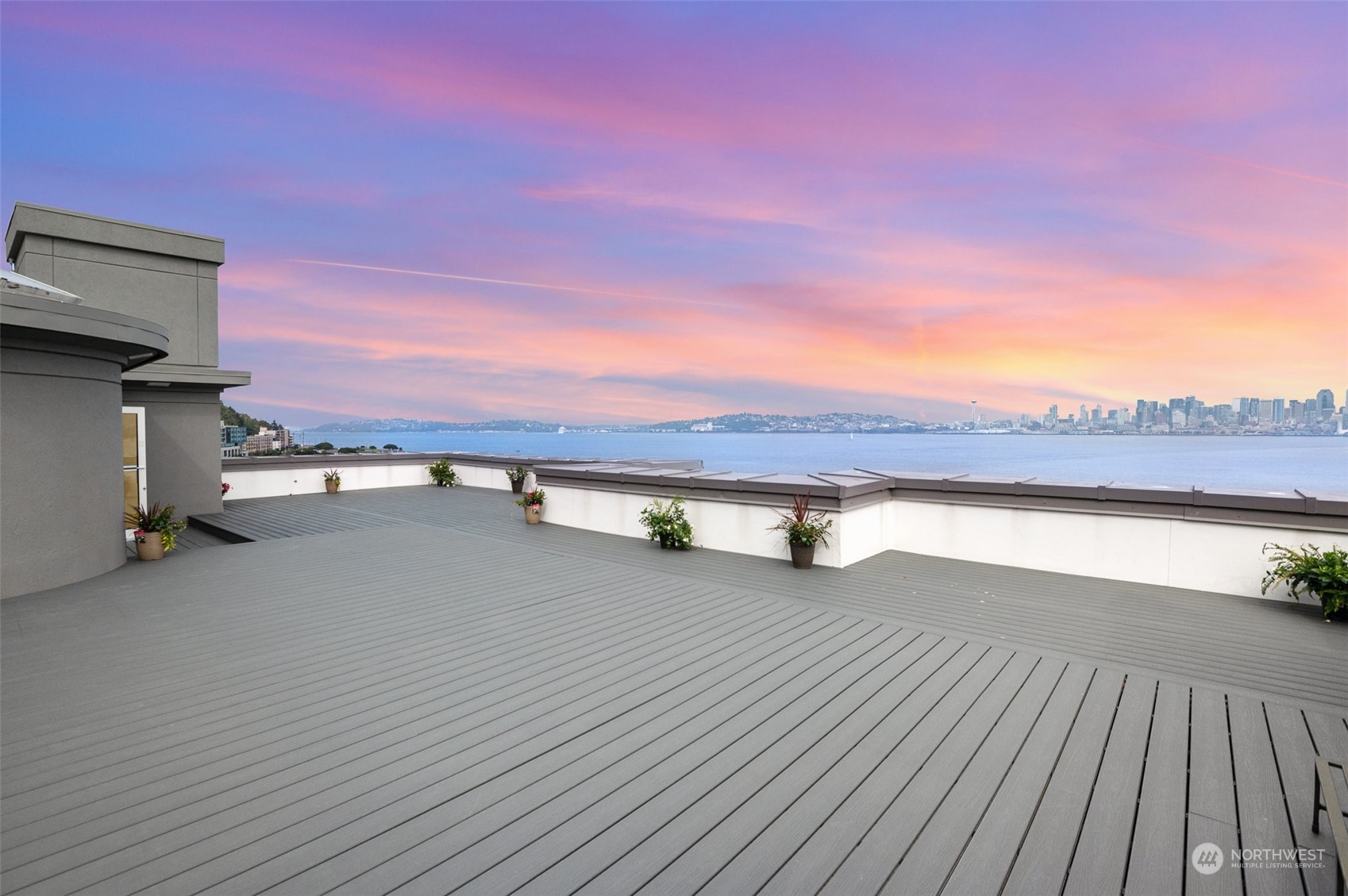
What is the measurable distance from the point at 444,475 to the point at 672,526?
10.2m

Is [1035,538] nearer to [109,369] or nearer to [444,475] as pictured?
[109,369]

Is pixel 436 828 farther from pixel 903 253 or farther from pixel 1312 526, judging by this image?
pixel 903 253

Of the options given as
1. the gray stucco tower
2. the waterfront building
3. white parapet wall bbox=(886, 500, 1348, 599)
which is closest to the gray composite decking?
white parapet wall bbox=(886, 500, 1348, 599)

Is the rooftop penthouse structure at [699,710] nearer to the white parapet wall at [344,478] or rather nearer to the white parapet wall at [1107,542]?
the white parapet wall at [1107,542]

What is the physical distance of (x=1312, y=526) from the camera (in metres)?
5.09

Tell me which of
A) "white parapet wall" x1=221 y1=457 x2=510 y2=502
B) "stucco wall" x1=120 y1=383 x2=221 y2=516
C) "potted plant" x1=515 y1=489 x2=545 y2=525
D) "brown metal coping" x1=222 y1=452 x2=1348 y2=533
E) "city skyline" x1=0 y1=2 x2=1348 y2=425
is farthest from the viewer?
"white parapet wall" x1=221 y1=457 x2=510 y2=502

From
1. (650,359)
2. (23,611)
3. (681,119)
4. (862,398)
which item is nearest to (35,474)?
(23,611)

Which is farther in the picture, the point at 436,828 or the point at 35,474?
the point at 35,474

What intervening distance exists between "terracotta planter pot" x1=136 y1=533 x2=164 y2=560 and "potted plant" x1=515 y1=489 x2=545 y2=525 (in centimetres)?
464

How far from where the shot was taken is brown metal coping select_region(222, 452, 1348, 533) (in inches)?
205

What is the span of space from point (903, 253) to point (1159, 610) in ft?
149

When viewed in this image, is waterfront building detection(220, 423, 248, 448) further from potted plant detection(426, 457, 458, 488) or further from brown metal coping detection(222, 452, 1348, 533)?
brown metal coping detection(222, 452, 1348, 533)

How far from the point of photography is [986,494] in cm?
661

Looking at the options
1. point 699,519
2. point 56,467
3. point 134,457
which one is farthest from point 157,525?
point 699,519
